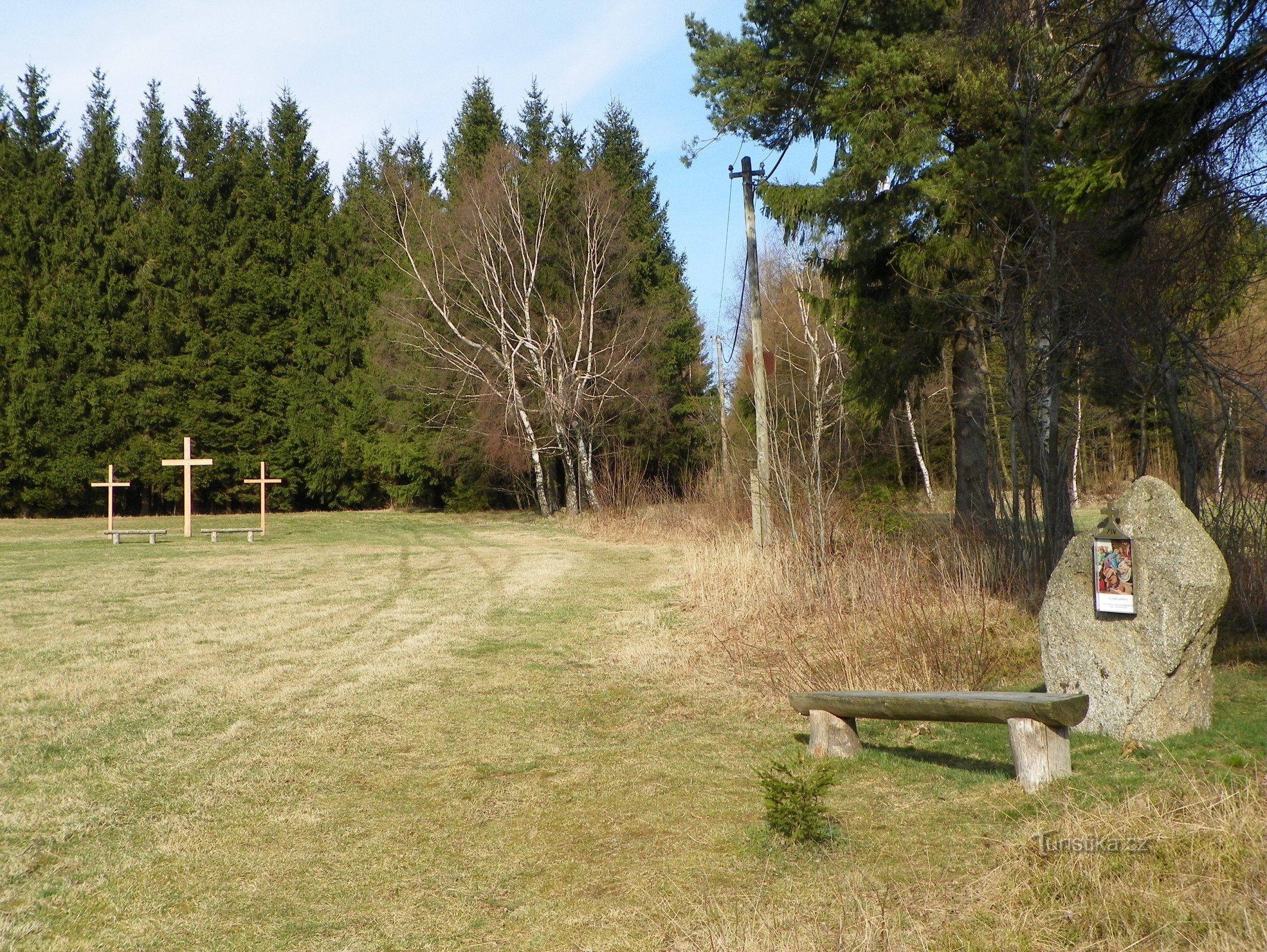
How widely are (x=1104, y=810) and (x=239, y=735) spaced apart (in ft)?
17.6

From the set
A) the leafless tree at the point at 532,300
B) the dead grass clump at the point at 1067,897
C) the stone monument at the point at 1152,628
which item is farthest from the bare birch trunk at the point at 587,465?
the dead grass clump at the point at 1067,897

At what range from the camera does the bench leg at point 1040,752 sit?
4957 millimetres

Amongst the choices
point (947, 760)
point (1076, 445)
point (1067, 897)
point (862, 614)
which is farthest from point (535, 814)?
point (1076, 445)

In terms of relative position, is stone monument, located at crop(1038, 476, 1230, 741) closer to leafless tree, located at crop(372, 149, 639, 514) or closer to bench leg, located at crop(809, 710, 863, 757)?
bench leg, located at crop(809, 710, 863, 757)

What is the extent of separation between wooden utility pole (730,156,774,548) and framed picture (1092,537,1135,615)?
6.20m

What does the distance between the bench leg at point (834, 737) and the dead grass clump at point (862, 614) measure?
5.01 feet

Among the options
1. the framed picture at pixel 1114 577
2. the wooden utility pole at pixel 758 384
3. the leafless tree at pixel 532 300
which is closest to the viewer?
the framed picture at pixel 1114 577

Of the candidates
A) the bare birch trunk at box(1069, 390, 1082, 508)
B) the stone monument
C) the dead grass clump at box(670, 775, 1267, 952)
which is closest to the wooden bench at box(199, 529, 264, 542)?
the bare birch trunk at box(1069, 390, 1082, 508)

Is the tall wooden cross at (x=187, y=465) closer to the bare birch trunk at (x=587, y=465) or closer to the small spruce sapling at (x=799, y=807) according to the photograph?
the bare birch trunk at (x=587, y=465)

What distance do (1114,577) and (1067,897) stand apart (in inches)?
98.1

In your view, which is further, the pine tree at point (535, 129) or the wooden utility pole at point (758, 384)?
the pine tree at point (535, 129)

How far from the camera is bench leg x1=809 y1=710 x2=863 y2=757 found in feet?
19.7

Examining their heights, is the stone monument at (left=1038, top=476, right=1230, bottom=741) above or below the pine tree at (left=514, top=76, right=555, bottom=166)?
below

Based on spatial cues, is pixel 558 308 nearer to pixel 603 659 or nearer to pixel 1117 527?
pixel 603 659
